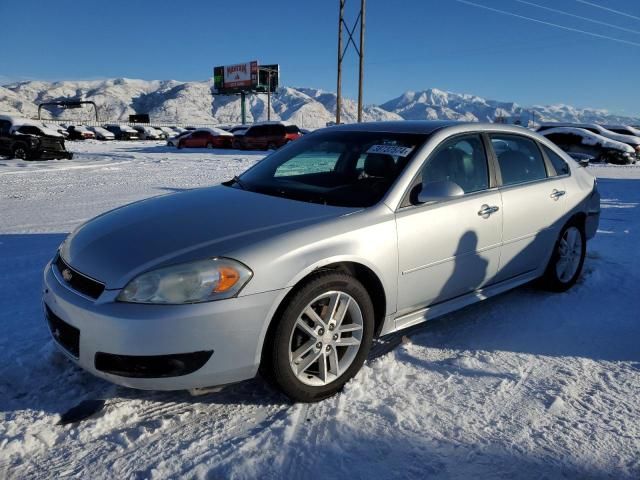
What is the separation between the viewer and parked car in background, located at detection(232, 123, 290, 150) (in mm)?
24391

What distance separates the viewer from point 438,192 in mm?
2928

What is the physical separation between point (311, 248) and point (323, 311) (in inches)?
14.0

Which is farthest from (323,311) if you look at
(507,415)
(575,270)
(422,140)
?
(575,270)

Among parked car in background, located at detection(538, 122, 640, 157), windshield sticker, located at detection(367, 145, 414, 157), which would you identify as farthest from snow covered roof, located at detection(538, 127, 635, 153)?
windshield sticker, located at detection(367, 145, 414, 157)

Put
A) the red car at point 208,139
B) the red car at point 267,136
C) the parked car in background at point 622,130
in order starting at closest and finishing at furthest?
the parked car in background at point 622,130 → the red car at point 267,136 → the red car at point 208,139

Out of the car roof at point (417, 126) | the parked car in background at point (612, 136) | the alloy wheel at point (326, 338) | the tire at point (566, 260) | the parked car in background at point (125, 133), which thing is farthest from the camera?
the parked car in background at point (125, 133)

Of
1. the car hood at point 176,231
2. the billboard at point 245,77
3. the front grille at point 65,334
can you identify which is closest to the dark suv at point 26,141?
the car hood at point 176,231

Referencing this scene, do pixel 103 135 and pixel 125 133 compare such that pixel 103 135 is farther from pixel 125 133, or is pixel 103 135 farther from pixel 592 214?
pixel 592 214

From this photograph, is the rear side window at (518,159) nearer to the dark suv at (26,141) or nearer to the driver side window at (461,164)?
the driver side window at (461,164)

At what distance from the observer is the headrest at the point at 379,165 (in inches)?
124

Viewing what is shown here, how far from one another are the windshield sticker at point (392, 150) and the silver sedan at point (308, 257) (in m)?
0.02

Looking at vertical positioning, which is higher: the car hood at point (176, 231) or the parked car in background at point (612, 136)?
the parked car in background at point (612, 136)

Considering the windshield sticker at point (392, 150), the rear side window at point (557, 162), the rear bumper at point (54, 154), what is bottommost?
the rear bumper at point (54, 154)

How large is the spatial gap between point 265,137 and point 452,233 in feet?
73.2
